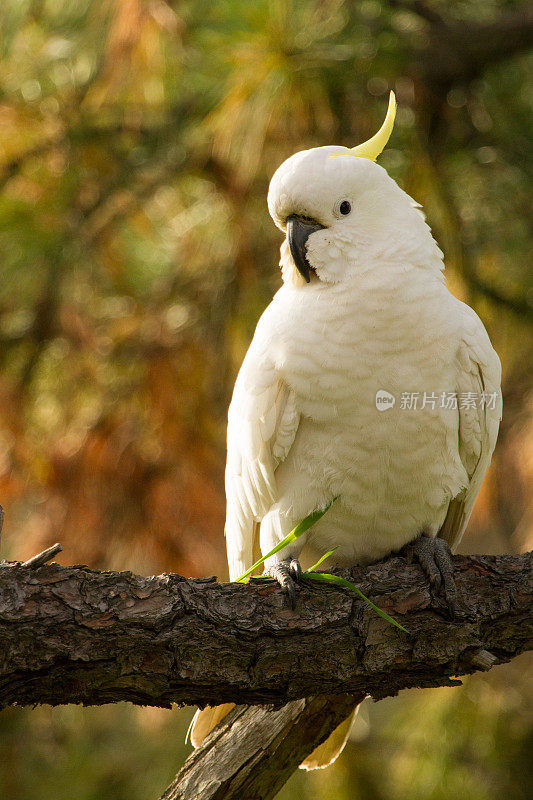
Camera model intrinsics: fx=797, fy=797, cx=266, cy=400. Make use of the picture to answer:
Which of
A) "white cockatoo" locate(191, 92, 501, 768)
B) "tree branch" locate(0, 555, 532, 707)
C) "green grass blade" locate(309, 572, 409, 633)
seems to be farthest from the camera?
"white cockatoo" locate(191, 92, 501, 768)

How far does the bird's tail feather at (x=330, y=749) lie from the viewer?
177 cm

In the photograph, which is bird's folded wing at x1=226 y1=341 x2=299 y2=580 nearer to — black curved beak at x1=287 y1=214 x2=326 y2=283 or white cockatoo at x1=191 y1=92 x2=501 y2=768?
white cockatoo at x1=191 y1=92 x2=501 y2=768

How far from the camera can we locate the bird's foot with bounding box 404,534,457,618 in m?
1.48

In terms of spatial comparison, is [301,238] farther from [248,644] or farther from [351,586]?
[248,644]

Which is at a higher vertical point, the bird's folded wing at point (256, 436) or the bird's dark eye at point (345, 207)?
the bird's dark eye at point (345, 207)

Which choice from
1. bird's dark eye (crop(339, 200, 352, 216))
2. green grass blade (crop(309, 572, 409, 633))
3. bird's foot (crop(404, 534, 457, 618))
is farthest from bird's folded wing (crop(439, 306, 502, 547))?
green grass blade (crop(309, 572, 409, 633))

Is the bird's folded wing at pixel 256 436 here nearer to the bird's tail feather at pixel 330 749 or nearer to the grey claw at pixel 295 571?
the grey claw at pixel 295 571

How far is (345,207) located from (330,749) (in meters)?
1.19

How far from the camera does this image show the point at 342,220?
1.63 meters

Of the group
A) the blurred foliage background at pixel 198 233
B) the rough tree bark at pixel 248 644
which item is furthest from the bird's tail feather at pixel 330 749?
the blurred foliage background at pixel 198 233

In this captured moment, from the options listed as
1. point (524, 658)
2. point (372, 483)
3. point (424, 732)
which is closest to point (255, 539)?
point (372, 483)

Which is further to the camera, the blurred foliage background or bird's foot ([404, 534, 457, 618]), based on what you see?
the blurred foliage background

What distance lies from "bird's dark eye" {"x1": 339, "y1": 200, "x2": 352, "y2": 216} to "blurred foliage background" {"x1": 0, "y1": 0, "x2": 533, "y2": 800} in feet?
1.87

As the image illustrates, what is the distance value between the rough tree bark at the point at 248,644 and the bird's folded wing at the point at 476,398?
239mm
